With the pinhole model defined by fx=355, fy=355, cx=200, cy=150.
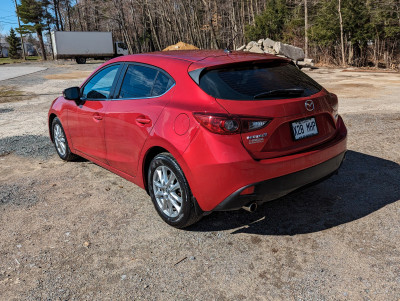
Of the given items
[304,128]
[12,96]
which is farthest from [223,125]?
[12,96]

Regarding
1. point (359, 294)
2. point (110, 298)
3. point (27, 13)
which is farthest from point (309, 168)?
point (27, 13)

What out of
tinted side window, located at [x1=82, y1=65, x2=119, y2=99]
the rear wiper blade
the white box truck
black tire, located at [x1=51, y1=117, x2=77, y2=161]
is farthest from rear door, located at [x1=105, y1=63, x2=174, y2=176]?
the white box truck

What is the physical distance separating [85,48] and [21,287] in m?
46.4

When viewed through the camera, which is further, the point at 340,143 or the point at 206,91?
the point at 340,143

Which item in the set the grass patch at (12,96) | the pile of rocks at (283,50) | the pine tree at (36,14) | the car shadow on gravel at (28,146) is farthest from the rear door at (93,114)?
the pine tree at (36,14)

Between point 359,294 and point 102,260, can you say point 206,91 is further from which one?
point 359,294

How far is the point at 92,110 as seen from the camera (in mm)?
4430

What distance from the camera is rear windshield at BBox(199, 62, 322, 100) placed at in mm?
3043

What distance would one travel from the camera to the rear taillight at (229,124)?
9.39 feet

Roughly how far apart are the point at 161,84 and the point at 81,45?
4524 centimetres

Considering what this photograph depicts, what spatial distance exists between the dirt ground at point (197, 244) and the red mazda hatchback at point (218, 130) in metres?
0.40

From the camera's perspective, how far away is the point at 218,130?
2.87 meters

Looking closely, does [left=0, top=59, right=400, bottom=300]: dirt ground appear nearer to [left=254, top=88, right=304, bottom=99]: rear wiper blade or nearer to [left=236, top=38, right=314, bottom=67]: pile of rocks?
[left=254, top=88, right=304, bottom=99]: rear wiper blade

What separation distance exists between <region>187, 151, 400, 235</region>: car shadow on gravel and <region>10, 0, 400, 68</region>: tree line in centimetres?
2264
